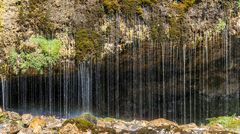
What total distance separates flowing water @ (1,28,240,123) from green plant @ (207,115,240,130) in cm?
62

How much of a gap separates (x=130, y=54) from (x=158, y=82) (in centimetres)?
149

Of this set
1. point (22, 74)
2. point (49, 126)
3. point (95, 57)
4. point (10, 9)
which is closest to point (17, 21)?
point (10, 9)

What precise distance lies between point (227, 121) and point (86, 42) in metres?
5.10

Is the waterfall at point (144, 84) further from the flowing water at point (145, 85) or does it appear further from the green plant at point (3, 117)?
the green plant at point (3, 117)

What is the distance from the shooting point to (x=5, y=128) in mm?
14383

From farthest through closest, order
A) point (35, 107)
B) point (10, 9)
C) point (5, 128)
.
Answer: point (35, 107)
point (10, 9)
point (5, 128)

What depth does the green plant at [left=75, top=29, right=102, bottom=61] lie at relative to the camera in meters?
16.3

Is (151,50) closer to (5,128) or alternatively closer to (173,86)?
(173,86)

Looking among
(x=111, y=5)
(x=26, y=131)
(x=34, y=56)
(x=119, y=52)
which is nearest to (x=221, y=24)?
(x=119, y=52)

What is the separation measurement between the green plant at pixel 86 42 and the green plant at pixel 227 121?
173 inches

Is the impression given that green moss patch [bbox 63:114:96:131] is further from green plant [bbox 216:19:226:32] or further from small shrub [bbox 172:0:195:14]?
green plant [bbox 216:19:226:32]

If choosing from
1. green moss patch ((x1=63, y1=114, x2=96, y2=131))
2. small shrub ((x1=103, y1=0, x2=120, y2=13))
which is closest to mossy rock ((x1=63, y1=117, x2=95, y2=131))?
green moss patch ((x1=63, y1=114, x2=96, y2=131))

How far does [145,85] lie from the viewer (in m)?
17.3

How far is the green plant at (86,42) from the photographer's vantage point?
53.4 ft
